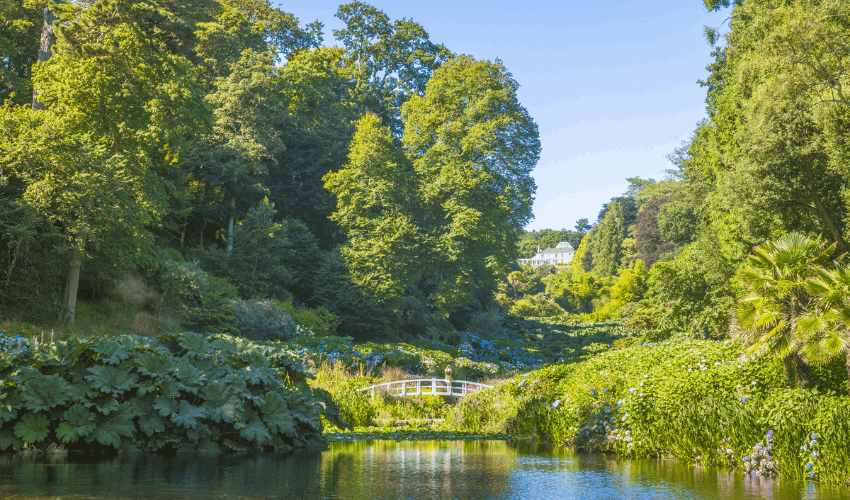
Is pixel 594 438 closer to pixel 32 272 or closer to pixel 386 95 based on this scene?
pixel 32 272

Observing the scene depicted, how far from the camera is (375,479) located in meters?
6.29

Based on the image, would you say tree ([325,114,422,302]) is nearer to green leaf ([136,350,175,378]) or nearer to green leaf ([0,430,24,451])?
green leaf ([136,350,175,378])

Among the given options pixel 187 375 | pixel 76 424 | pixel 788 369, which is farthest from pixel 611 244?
pixel 76 424

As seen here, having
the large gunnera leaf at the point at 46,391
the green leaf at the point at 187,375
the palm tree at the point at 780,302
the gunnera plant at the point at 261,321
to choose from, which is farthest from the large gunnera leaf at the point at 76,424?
the gunnera plant at the point at 261,321

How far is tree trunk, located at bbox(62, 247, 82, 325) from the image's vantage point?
18.8m

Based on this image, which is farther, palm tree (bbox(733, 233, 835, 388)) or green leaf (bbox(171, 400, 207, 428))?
palm tree (bbox(733, 233, 835, 388))

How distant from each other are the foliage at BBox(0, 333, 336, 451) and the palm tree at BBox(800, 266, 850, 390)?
664 centimetres

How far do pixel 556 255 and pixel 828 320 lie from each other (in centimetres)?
14663

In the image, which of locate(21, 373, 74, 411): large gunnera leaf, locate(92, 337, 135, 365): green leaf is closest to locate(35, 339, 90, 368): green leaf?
locate(92, 337, 135, 365): green leaf

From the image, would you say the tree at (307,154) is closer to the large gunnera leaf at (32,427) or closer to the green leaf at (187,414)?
the green leaf at (187,414)

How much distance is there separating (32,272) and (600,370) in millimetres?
15036

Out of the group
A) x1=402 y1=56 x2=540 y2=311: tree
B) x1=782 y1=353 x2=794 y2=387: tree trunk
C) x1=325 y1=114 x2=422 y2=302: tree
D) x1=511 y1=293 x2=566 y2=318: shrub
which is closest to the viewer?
x1=782 y1=353 x2=794 y2=387: tree trunk

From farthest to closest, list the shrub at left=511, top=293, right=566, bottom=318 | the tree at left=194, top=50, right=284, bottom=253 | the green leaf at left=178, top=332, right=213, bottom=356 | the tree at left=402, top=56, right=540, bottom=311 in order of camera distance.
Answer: the shrub at left=511, top=293, right=566, bottom=318 → the tree at left=402, top=56, right=540, bottom=311 → the tree at left=194, top=50, right=284, bottom=253 → the green leaf at left=178, top=332, right=213, bottom=356

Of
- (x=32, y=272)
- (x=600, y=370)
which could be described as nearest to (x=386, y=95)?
(x=32, y=272)
